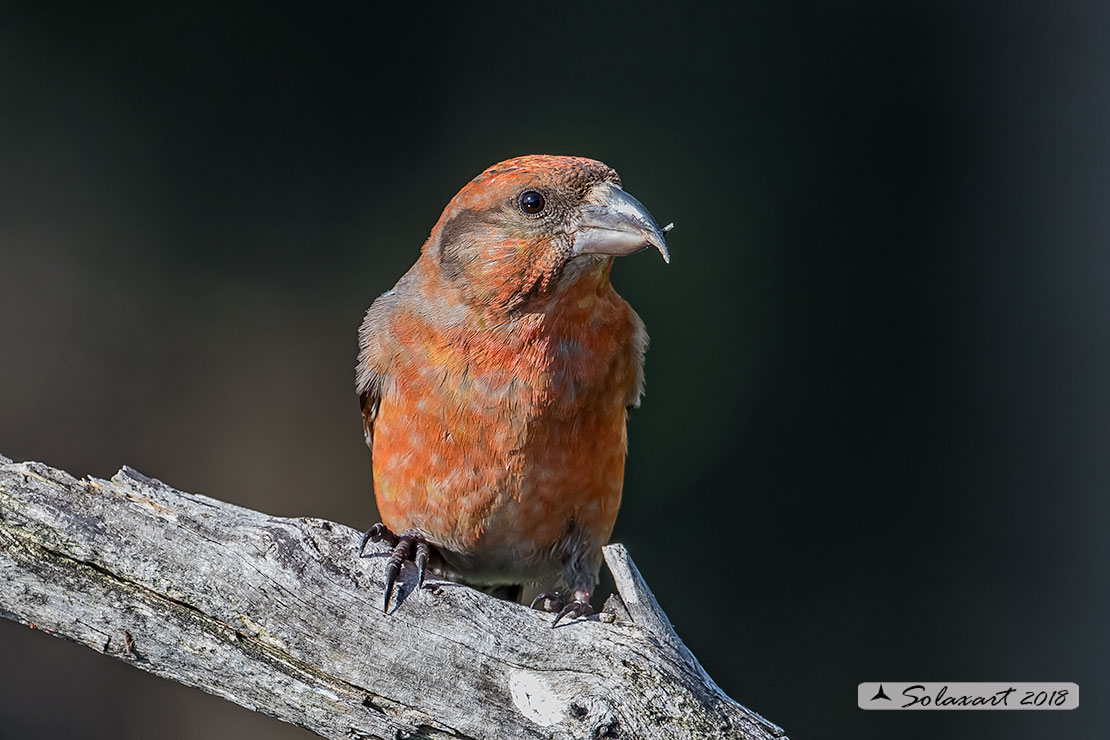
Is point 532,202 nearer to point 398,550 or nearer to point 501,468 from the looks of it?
point 501,468

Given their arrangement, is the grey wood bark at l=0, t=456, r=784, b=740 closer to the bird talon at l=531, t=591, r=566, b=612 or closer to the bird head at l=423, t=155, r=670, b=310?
the bird talon at l=531, t=591, r=566, b=612

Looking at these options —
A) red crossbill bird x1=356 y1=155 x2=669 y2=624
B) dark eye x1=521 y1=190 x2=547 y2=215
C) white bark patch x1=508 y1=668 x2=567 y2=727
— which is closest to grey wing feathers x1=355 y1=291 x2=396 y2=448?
red crossbill bird x1=356 y1=155 x2=669 y2=624

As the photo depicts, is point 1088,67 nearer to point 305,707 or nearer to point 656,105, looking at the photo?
point 656,105

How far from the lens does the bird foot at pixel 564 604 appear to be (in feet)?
9.83

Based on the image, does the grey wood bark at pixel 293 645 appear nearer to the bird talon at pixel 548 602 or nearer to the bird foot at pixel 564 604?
the bird foot at pixel 564 604

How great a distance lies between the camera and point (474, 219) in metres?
3.20

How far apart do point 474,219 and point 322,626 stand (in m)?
1.17

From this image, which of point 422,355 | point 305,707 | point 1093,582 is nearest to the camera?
point 305,707

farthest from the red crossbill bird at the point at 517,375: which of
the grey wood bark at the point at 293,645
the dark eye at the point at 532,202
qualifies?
the grey wood bark at the point at 293,645

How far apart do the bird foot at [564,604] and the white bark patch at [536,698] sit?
0.25 meters

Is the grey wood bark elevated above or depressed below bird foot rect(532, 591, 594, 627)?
below

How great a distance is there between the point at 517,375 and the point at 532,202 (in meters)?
0.47

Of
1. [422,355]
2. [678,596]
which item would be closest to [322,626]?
[422,355]

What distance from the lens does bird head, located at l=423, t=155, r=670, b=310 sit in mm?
2984
